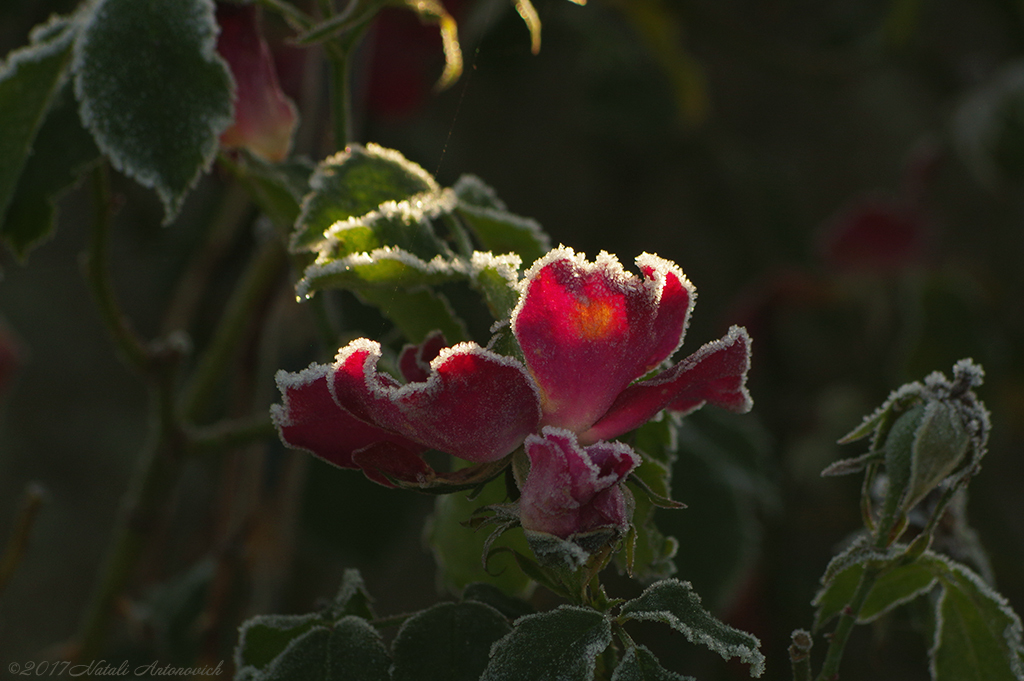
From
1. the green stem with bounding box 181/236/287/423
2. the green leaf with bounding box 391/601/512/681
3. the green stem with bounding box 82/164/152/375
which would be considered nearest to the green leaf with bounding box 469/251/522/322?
the green leaf with bounding box 391/601/512/681

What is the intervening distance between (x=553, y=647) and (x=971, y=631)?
7.5 inches

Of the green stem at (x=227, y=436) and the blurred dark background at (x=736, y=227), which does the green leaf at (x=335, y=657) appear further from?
the blurred dark background at (x=736, y=227)

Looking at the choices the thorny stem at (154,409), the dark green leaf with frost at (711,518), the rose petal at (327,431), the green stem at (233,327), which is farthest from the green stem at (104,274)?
the dark green leaf with frost at (711,518)

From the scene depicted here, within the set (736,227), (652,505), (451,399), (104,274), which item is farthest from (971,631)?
(736,227)

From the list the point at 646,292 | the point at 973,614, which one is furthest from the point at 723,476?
the point at 646,292

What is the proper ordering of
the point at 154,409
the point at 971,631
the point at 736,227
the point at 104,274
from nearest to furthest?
the point at 971,631 → the point at 104,274 → the point at 154,409 → the point at 736,227

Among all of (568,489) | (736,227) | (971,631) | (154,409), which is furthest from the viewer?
(736,227)

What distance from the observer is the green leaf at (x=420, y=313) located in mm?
417

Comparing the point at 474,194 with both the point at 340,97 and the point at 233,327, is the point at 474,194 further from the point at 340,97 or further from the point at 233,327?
the point at 233,327

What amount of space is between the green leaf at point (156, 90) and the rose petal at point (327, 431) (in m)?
0.10

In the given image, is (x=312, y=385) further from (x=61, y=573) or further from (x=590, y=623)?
(x=61, y=573)

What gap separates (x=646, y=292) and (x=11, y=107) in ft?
0.93

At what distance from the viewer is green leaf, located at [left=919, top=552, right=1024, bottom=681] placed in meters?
0.38

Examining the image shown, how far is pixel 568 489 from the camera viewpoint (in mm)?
283
